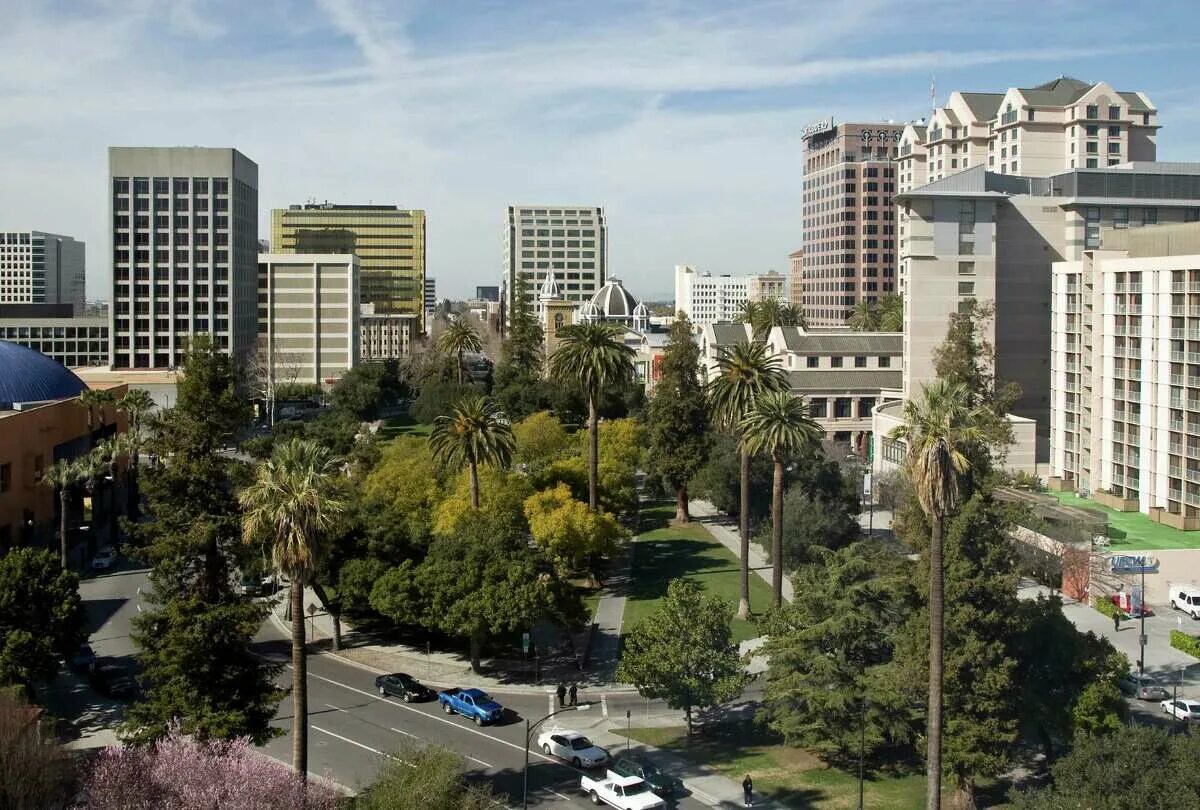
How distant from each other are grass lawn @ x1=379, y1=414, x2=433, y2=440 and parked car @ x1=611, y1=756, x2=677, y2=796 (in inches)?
3628

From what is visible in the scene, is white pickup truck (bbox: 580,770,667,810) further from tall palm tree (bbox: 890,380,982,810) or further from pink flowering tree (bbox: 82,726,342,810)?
pink flowering tree (bbox: 82,726,342,810)

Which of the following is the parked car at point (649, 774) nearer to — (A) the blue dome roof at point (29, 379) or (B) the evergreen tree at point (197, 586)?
(B) the evergreen tree at point (197, 586)

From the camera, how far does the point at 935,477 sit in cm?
3912

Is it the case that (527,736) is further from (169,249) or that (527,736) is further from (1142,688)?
(169,249)

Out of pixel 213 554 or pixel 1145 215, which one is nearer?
pixel 213 554

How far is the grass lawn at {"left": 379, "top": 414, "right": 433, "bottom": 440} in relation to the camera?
139250 mm

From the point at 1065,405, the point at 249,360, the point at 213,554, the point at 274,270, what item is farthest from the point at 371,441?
the point at 274,270

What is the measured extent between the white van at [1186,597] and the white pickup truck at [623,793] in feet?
135

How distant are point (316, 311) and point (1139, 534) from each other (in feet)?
452

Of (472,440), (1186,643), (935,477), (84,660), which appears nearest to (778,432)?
(472,440)

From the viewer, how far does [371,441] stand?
87438 millimetres

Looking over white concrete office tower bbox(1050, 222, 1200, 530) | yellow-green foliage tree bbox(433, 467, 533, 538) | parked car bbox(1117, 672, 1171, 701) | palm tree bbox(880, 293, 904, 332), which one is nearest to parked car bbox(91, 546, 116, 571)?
yellow-green foliage tree bbox(433, 467, 533, 538)

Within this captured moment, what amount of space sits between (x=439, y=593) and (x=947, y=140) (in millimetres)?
137513

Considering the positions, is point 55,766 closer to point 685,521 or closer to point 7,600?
point 7,600
